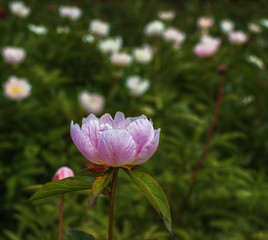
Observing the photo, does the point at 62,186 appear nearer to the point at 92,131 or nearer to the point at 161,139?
the point at 92,131

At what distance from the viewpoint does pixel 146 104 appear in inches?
121

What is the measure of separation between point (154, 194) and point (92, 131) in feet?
0.44

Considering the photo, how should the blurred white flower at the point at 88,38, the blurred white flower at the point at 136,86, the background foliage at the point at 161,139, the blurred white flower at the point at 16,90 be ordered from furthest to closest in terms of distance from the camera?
the blurred white flower at the point at 88,38 → the blurred white flower at the point at 136,86 → the blurred white flower at the point at 16,90 → the background foliage at the point at 161,139

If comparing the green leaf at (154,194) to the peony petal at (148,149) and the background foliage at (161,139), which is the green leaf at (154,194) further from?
the background foliage at (161,139)

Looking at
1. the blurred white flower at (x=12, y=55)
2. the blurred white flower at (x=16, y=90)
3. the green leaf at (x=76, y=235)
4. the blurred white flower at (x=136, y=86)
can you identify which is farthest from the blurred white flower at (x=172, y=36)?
the green leaf at (x=76, y=235)

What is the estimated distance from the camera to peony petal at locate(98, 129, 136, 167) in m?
0.51

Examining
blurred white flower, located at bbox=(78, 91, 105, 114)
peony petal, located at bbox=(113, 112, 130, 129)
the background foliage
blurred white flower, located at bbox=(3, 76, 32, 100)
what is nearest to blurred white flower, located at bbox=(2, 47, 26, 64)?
the background foliage

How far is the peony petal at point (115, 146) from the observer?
1.68ft

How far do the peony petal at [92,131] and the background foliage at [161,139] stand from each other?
280 millimetres

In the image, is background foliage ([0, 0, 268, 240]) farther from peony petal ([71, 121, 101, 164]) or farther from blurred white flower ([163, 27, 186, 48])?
peony petal ([71, 121, 101, 164])

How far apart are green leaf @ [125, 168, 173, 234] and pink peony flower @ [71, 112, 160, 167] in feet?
0.09

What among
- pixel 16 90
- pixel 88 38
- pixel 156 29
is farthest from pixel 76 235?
pixel 156 29

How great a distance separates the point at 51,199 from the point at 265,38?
200 inches

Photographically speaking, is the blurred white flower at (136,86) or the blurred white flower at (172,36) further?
the blurred white flower at (172,36)
